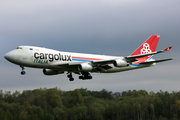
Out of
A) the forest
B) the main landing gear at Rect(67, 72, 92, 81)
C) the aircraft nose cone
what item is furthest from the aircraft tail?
the forest

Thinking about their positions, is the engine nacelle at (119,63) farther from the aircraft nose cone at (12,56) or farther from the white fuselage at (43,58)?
the aircraft nose cone at (12,56)

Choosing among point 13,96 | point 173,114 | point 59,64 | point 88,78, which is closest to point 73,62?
point 59,64

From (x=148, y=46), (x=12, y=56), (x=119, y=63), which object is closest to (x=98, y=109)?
(x=148, y=46)

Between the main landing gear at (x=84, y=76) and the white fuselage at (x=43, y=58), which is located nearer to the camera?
the white fuselage at (x=43, y=58)

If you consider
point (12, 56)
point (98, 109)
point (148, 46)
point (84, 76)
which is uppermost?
point (148, 46)

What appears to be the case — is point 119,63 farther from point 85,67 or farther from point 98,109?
point 98,109

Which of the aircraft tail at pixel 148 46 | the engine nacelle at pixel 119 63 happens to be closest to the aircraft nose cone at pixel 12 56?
the engine nacelle at pixel 119 63

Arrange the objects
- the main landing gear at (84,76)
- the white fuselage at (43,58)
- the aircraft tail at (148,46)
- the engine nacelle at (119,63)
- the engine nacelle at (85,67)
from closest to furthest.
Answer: the white fuselage at (43,58) → the engine nacelle at (85,67) → the engine nacelle at (119,63) → the main landing gear at (84,76) → the aircraft tail at (148,46)

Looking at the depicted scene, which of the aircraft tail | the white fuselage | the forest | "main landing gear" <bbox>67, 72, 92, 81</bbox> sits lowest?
the forest

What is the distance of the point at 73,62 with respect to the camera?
54438 mm

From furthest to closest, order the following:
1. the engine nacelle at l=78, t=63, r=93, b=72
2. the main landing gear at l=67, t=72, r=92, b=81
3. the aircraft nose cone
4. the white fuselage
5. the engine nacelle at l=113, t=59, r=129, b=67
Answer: the main landing gear at l=67, t=72, r=92, b=81 → the engine nacelle at l=113, t=59, r=129, b=67 → the engine nacelle at l=78, t=63, r=93, b=72 → the white fuselage → the aircraft nose cone

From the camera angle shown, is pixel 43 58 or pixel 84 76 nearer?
pixel 43 58

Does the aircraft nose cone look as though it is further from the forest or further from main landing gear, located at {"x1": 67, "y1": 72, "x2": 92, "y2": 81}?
the forest

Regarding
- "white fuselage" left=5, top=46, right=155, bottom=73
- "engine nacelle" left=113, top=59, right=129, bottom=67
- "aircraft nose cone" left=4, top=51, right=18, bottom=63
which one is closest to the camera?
"aircraft nose cone" left=4, top=51, right=18, bottom=63
